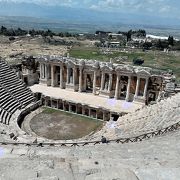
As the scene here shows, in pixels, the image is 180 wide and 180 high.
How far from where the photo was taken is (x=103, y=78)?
136ft

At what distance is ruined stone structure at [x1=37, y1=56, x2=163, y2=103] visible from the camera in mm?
39438

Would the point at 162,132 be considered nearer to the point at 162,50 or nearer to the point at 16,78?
the point at 16,78

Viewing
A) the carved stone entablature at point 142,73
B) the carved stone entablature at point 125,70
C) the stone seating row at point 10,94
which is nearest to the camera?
the stone seating row at point 10,94

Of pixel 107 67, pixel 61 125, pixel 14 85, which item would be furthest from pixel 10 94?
pixel 107 67

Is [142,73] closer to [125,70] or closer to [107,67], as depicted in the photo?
[125,70]

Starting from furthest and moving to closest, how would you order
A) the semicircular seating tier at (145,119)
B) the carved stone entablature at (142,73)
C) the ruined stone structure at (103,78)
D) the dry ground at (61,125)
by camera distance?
the ruined stone structure at (103,78) < the carved stone entablature at (142,73) < the dry ground at (61,125) < the semicircular seating tier at (145,119)

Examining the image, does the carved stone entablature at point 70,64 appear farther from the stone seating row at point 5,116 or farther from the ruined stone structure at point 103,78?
the stone seating row at point 5,116

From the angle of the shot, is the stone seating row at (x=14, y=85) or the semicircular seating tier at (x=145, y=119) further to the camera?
the stone seating row at (x=14, y=85)

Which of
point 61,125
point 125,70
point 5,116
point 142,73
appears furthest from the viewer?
point 125,70

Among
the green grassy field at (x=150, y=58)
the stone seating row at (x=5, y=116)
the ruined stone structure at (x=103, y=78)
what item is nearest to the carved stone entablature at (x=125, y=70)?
the ruined stone structure at (x=103, y=78)

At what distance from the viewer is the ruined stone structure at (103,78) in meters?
39.4

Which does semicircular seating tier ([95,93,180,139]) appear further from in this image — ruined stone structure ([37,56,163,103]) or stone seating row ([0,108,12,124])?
stone seating row ([0,108,12,124])

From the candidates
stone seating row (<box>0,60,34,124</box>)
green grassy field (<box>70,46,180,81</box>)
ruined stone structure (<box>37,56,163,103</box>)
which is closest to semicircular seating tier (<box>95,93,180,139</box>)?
ruined stone structure (<box>37,56,163,103</box>)

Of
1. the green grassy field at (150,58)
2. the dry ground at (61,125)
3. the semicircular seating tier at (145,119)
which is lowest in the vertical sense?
the green grassy field at (150,58)
